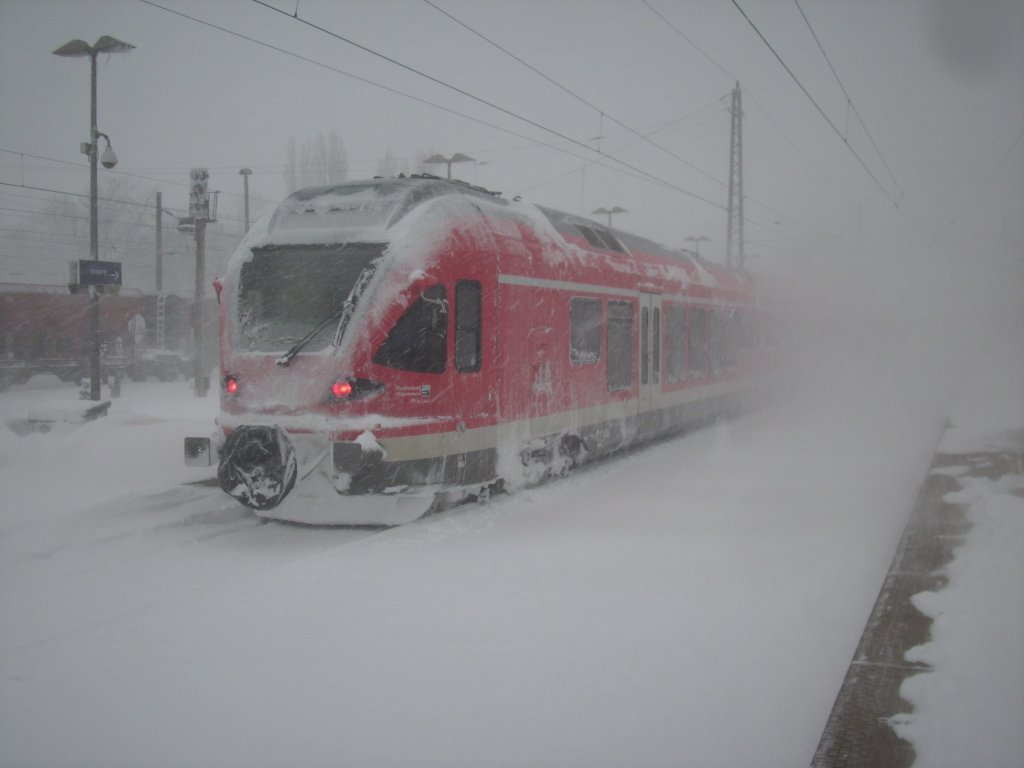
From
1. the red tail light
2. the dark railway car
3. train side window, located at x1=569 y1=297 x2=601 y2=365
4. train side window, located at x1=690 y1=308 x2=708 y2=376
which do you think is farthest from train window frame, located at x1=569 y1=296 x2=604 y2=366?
the dark railway car

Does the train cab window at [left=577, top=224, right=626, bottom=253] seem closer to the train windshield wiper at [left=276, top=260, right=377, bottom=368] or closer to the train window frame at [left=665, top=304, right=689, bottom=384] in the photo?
the train window frame at [left=665, top=304, right=689, bottom=384]

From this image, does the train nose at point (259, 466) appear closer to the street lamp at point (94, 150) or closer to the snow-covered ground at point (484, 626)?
the snow-covered ground at point (484, 626)

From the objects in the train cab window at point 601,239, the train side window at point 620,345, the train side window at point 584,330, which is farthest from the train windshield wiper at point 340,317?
the train side window at point 620,345

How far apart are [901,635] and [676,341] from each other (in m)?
8.87

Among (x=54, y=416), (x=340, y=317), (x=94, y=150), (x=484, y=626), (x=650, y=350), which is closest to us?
(x=484, y=626)

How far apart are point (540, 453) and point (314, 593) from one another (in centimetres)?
418

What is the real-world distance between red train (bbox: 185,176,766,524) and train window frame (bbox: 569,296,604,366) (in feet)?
0.16

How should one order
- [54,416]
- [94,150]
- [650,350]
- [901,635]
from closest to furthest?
[901,635], [650,350], [54,416], [94,150]

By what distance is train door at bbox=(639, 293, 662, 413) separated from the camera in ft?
40.0

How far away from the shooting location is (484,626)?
206 inches

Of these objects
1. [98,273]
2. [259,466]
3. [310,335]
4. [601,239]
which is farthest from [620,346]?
[98,273]

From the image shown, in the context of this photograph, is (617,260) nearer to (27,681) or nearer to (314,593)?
(314,593)

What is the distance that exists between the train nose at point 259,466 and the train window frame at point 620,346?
5038 mm

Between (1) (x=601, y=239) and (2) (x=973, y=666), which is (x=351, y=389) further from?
(1) (x=601, y=239)
